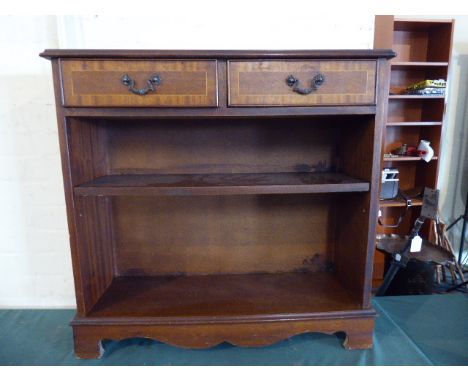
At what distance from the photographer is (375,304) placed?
1.40 m

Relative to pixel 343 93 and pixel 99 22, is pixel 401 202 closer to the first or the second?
pixel 343 93

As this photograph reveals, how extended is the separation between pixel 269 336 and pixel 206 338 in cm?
22

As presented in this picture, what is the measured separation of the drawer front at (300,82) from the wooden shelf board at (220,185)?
0.84ft

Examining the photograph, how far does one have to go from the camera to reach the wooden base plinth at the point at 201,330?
3.43 feet

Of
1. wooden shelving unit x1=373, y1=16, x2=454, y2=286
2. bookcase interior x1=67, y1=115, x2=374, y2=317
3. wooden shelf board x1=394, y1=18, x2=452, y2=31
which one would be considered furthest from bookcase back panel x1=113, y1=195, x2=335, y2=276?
wooden shelf board x1=394, y1=18, x2=452, y2=31

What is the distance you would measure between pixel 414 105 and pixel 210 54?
227 centimetres

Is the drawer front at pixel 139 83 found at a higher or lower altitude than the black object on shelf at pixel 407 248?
higher

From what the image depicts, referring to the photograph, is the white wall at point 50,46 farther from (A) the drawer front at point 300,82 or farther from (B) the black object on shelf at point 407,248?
(B) the black object on shelf at point 407,248

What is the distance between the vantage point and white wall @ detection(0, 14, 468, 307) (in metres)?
1.22

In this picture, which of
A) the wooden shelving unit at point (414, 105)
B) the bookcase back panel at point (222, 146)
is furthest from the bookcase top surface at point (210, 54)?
the wooden shelving unit at point (414, 105)

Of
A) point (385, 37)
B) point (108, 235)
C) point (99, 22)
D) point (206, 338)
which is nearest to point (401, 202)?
point (385, 37)

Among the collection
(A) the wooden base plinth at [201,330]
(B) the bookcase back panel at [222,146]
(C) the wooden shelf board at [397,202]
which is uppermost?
(B) the bookcase back panel at [222,146]

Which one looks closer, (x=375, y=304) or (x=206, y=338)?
(x=206, y=338)

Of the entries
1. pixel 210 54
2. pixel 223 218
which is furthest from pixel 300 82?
pixel 223 218
